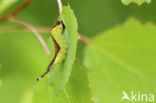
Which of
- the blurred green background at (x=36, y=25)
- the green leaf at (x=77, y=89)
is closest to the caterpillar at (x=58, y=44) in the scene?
the green leaf at (x=77, y=89)

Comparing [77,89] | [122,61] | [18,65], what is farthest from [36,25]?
[77,89]

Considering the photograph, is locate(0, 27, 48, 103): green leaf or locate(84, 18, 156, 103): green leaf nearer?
locate(84, 18, 156, 103): green leaf

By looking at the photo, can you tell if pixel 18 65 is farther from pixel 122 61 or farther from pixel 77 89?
pixel 77 89

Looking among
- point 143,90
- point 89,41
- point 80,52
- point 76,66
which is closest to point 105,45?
point 89,41

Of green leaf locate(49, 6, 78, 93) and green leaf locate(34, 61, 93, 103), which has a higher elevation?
green leaf locate(49, 6, 78, 93)

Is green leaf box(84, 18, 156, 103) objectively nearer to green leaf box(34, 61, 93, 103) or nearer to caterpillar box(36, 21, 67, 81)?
green leaf box(34, 61, 93, 103)

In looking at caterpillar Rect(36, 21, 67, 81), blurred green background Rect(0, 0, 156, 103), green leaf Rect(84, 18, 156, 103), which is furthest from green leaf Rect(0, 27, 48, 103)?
caterpillar Rect(36, 21, 67, 81)

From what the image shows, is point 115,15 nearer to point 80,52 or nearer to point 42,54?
point 80,52

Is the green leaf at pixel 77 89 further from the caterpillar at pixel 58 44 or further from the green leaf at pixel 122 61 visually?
the green leaf at pixel 122 61
